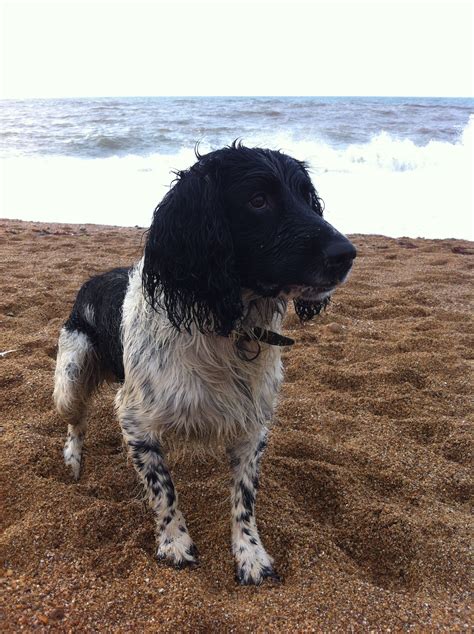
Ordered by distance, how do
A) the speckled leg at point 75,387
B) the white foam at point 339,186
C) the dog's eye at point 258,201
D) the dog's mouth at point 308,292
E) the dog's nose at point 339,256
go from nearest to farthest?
the dog's nose at point 339,256
the dog's mouth at point 308,292
the dog's eye at point 258,201
the speckled leg at point 75,387
the white foam at point 339,186

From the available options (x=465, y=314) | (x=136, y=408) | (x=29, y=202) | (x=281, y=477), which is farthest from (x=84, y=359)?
(x=29, y=202)

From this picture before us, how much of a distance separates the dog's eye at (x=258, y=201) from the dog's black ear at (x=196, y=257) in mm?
138

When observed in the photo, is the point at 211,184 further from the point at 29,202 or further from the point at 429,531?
the point at 29,202

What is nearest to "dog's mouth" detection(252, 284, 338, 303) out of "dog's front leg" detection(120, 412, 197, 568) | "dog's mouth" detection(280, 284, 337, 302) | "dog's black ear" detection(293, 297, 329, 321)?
"dog's mouth" detection(280, 284, 337, 302)

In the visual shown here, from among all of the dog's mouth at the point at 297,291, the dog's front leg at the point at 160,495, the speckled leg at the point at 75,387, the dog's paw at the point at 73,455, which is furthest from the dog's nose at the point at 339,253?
the dog's paw at the point at 73,455

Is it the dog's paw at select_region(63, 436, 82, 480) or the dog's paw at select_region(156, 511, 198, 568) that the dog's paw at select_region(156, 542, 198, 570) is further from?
the dog's paw at select_region(63, 436, 82, 480)

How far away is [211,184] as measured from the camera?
241cm

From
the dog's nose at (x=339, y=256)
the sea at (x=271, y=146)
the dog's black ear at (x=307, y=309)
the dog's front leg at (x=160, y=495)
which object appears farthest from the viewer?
the sea at (x=271, y=146)

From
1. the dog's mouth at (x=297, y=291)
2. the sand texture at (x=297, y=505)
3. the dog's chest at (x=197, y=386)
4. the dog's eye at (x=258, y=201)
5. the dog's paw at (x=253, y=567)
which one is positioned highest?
the dog's eye at (x=258, y=201)

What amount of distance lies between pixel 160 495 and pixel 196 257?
119 cm

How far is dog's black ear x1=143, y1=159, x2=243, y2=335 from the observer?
233 centimetres

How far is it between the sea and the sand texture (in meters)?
4.56

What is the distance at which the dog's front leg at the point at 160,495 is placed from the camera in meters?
2.54

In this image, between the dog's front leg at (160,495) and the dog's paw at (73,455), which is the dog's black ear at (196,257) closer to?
the dog's front leg at (160,495)
